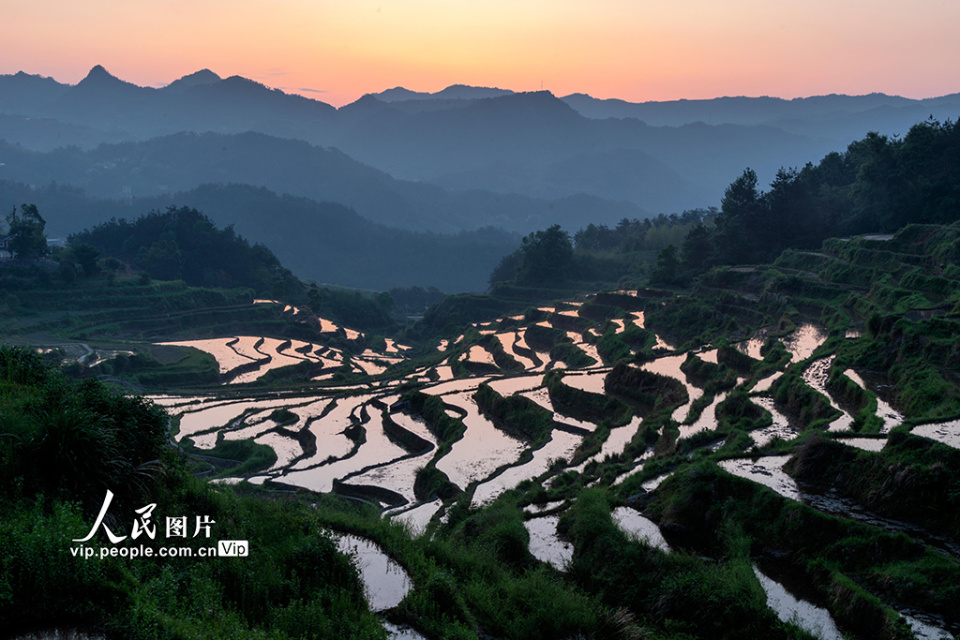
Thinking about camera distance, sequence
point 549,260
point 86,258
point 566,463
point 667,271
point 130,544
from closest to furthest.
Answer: point 130,544, point 566,463, point 667,271, point 86,258, point 549,260

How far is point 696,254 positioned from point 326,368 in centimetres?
3026

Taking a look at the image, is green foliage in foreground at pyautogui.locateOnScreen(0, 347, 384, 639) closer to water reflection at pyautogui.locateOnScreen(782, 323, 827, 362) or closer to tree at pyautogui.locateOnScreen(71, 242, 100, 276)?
water reflection at pyautogui.locateOnScreen(782, 323, 827, 362)

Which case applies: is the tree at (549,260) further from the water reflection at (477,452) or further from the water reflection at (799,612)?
the water reflection at (799,612)

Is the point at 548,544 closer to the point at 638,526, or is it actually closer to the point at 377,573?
the point at 638,526

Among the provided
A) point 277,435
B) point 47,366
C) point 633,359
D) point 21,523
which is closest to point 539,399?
point 633,359

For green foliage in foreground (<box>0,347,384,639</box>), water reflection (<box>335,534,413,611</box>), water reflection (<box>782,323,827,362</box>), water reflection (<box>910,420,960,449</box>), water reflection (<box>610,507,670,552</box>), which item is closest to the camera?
green foliage in foreground (<box>0,347,384,639</box>)

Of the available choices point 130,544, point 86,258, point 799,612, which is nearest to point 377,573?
point 130,544

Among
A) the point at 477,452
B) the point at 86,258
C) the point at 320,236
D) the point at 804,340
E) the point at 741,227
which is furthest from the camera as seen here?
the point at 320,236

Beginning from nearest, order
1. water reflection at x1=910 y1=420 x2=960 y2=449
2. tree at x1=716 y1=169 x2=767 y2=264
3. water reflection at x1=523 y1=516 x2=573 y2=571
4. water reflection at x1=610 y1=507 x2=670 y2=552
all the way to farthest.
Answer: water reflection at x1=610 y1=507 x2=670 y2=552 < water reflection at x1=523 y1=516 x2=573 y2=571 < water reflection at x1=910 y1=420 x2=960 y2=449 < tree at x1=716 y1=169 x2=767 y2=264

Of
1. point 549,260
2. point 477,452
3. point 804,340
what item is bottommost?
point 477,452

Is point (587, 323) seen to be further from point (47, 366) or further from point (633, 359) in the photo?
point (47, 366)

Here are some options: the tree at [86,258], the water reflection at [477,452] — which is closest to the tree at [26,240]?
the tree at [86,258]

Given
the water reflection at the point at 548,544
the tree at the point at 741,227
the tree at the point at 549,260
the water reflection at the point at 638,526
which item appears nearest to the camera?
the water reflection at the point at 638,526

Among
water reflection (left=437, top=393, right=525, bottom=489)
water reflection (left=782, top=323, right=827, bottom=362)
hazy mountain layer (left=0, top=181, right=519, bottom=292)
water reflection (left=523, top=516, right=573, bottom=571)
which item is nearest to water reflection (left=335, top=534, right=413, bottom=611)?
water reflection (left=523, top=516, right=573, bottom=571)
